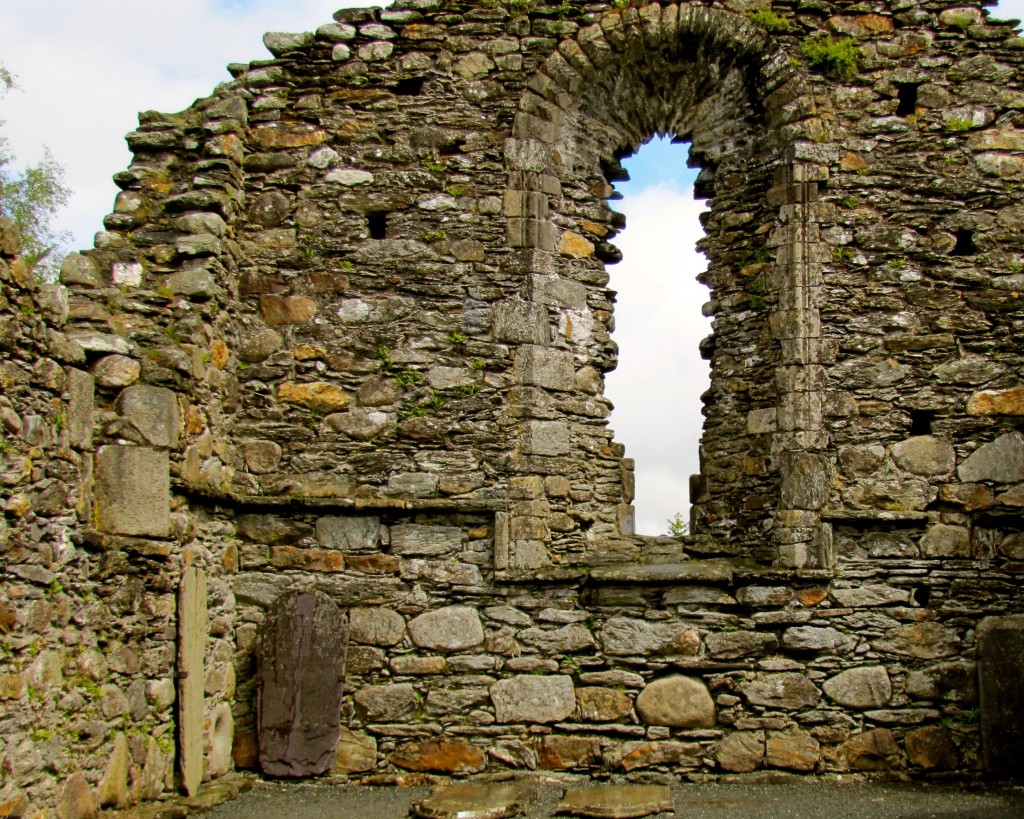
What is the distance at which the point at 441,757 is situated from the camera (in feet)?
24.3

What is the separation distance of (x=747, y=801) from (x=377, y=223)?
489 cm

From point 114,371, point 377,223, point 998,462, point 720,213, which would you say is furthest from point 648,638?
point 114,371

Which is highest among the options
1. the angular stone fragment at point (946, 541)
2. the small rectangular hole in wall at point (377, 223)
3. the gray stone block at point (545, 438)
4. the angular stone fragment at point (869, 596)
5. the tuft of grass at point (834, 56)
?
the tuft of grass at point (834, 56)

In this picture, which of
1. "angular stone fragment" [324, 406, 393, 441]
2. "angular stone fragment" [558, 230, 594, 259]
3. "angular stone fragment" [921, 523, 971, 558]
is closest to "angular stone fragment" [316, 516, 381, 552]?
"angular stone fragment" [324, 406, 393, 441]

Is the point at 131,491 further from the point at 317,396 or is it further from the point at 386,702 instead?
the point at 386,702

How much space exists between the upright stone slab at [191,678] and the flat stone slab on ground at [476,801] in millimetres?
1437

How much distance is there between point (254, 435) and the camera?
7938 millimetres

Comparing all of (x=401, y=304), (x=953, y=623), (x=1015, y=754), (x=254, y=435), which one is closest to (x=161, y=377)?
(x=254, y=435)

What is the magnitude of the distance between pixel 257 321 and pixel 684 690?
4.09m

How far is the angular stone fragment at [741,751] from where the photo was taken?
7312 mm

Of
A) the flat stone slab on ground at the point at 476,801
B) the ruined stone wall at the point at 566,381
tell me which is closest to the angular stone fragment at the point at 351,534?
the ruined stone wall at the point at 566,381

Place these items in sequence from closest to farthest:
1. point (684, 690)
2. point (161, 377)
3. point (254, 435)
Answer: point (161, 377) → point (684, 690) → point (254, 435)

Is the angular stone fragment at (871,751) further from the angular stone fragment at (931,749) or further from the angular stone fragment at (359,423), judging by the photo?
the angular stone fragment at (359,423)

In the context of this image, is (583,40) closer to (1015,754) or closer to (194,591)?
(194,591)
